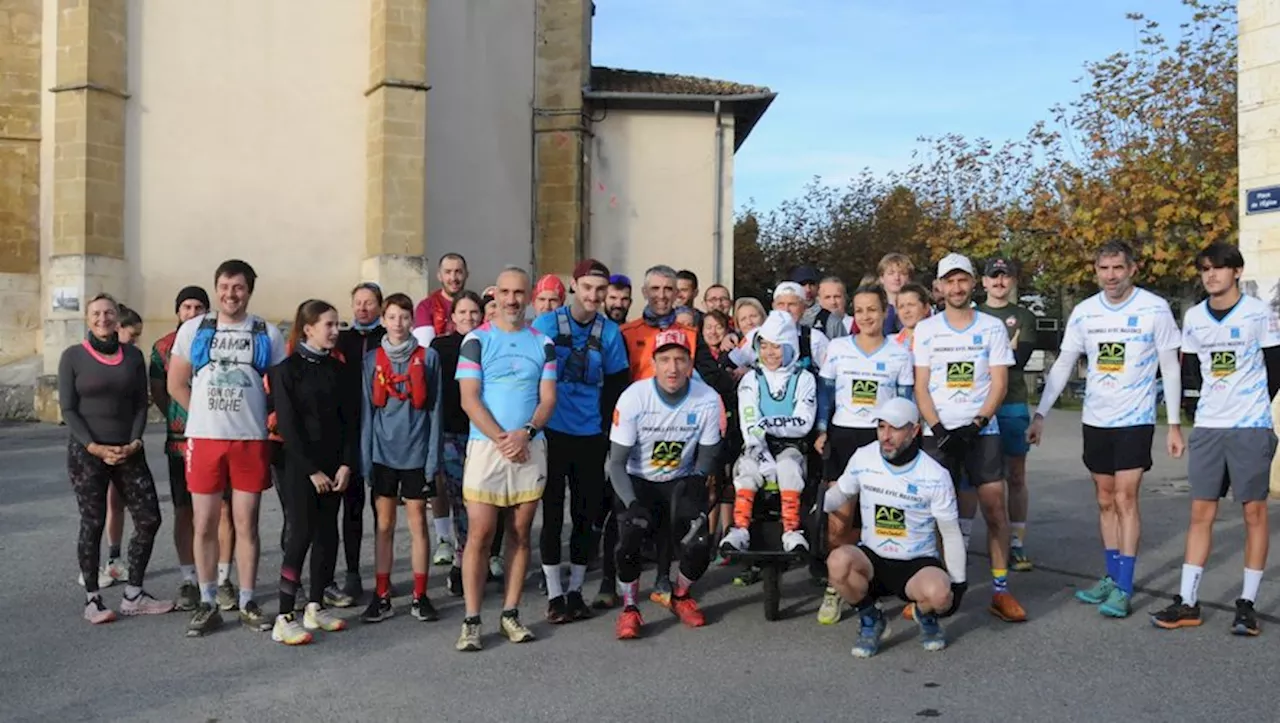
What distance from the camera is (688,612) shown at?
257 inches

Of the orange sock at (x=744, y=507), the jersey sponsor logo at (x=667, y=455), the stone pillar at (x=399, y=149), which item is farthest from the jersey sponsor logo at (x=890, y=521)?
the stone pillar at (x=399, y=149)

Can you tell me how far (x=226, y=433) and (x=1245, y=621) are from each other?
5479mm

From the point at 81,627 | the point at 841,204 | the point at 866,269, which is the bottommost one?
the point at 81,627

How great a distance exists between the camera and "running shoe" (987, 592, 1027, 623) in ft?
21.3

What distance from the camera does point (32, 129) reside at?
21.4 meters

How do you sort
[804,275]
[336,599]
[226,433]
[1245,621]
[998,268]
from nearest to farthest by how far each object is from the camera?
[1245,621]
[226,433]
[336,599]
[998,268]
[804,275]

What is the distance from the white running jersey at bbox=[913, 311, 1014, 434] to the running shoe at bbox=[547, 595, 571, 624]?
2342 mm

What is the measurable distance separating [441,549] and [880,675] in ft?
12.6

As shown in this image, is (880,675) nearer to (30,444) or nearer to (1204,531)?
(1204,531)

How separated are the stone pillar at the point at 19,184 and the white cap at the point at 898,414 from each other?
19.5 m

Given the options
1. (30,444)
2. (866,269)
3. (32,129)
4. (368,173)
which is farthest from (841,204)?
(30,444)

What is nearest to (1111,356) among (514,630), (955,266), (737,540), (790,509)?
(955,266)

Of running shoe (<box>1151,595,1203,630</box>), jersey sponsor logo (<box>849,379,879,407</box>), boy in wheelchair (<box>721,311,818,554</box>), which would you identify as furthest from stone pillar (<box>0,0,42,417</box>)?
running shoe (<box>1151,595,1203,630</box>)

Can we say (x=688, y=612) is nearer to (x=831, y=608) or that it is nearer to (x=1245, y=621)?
(x=831, y=608)
